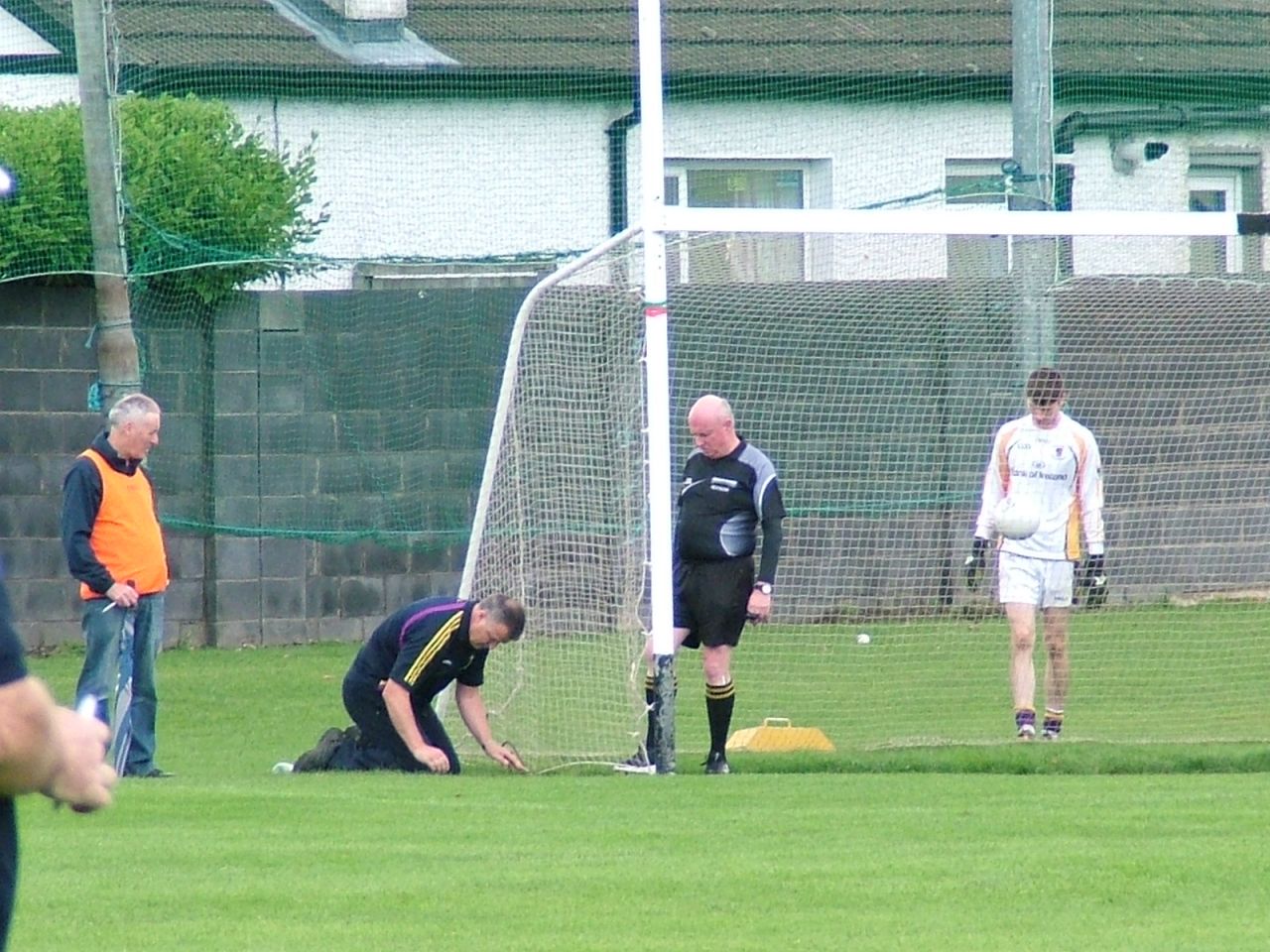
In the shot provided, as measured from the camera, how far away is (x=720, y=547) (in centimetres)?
1138

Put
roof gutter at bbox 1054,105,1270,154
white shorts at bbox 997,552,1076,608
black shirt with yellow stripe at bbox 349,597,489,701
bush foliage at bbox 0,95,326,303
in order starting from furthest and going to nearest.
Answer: roof gutter at bbox 1054,105,1270,154, bush foliage at bbox 0,95,326,303, white shorts at bbox 997,552,1076,608, black shirt with yellow stripe at bbox 349,597,489,701

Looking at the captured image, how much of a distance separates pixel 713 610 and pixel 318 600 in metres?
5.73

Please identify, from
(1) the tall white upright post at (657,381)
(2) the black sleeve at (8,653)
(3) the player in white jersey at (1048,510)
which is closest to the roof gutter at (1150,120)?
(3) the player in white jersey at (1048,510)

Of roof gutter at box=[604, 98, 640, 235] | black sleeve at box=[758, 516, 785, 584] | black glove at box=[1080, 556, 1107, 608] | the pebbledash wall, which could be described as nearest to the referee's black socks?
black sleeve at box=[758, 516, 785, 584]

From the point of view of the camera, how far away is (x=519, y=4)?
19500 mm

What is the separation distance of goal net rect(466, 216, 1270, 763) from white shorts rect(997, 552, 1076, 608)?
2.48 feet

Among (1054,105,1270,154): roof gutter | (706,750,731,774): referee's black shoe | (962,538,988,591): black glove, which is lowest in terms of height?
(706,750,731,774): referee's black shoe

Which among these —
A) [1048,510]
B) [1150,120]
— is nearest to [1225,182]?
[1150,120]

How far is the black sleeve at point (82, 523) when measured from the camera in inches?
424

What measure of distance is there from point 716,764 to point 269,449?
6.20 metres

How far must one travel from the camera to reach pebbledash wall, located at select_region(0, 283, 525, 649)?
1558 cm

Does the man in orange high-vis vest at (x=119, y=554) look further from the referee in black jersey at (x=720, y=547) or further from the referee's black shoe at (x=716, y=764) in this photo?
the referee's black shoe at (x=716, y=764)

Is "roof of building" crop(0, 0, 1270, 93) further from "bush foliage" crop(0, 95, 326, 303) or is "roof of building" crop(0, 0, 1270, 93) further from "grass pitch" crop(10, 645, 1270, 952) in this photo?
"grass pitch" crop(10, 645, 1270, 952)

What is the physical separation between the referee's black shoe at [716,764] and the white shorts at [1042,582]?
1.95 m
